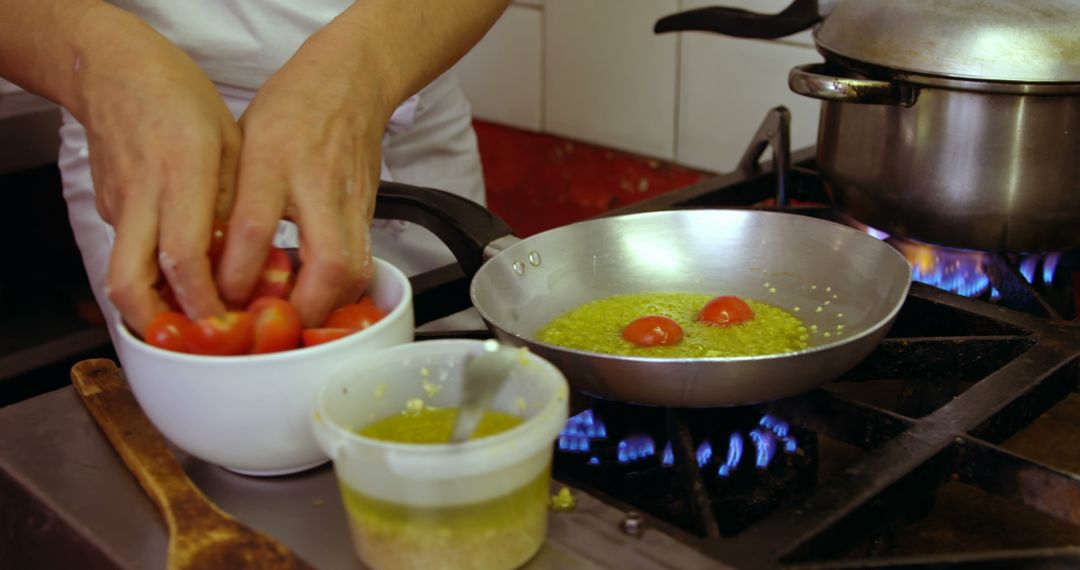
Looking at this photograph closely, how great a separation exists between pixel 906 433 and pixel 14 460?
477mm

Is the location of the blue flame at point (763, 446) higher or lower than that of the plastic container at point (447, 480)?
lower

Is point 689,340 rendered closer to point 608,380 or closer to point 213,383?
point 608,380

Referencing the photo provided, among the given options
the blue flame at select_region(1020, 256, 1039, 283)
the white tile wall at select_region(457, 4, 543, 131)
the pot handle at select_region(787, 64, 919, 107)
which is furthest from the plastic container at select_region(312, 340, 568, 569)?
the white tile wall at select_region(457, 4, 543, 131)

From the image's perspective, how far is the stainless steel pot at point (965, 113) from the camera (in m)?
0.72

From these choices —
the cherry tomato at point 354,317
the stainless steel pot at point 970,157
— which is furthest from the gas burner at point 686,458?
the stainless steel pot at point 970,157

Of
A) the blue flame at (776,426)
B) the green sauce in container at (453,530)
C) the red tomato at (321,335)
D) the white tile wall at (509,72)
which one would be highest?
the red tomato at (321,335)

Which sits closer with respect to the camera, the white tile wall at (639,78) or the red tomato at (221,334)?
the red tomato at (221,334)

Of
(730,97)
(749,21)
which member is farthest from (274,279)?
(730,97)

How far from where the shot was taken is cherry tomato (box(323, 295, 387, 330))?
558 mm

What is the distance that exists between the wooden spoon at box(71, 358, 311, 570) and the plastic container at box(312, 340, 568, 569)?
1.8 inches

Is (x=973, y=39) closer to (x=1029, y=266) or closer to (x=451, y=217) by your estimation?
(x=1029, y=266)

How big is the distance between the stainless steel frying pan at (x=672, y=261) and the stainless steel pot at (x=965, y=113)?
8 centimetres

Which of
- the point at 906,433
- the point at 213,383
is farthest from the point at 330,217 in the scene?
the point at 906,433

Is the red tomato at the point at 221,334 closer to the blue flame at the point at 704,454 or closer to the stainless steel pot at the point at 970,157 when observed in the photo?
the blue flame at the point at 704,454
